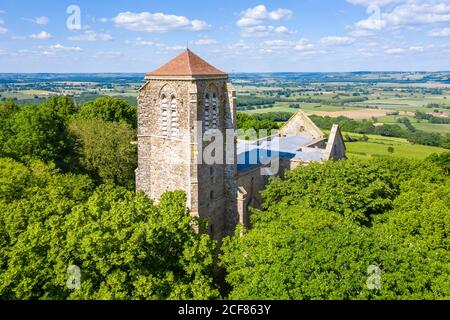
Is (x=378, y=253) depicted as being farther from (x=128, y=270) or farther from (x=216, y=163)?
(x=216, y=163)

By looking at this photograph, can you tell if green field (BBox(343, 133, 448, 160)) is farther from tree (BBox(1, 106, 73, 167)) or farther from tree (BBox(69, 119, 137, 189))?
tree (BBox(1, 106, 73, 167))

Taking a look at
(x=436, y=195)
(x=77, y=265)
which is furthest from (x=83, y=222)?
(x=436, y=195)

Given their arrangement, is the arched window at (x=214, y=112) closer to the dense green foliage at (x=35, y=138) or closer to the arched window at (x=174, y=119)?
the arched window at (x=174, y=119)

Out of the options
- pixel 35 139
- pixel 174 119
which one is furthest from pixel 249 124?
pixel 174 119

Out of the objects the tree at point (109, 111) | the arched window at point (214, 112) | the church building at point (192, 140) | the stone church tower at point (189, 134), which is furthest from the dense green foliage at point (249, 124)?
the arched window at point (214, 112)

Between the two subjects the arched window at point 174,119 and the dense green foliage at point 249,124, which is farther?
the dense green foliage at point 249,124

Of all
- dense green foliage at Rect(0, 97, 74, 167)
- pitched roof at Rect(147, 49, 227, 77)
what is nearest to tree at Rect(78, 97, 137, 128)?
dense green foliage at Rect(0, 97, 74, 167)

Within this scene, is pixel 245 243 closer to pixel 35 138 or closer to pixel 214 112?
pixel 214 112
